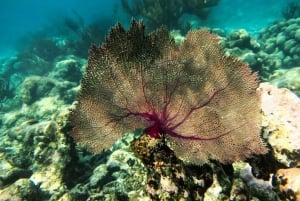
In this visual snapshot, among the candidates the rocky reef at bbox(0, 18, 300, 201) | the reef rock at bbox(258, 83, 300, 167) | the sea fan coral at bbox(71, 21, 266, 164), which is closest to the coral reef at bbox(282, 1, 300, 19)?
the rocky reef at bbox(0, 18, 300, 201)

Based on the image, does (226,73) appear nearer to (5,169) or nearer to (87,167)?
(87,167)

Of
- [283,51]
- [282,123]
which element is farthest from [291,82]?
[282,123]

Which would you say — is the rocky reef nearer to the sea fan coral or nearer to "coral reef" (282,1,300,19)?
the sea fan coral

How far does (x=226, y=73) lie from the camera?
2.96m

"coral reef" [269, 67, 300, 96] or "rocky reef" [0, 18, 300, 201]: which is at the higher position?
"coral reef" [269, 67, 300, 96]

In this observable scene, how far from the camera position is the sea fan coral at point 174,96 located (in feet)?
9.27

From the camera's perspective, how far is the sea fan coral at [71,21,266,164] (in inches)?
111

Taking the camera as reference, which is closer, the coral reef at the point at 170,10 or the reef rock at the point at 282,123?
the reef rock at the point at 282,123

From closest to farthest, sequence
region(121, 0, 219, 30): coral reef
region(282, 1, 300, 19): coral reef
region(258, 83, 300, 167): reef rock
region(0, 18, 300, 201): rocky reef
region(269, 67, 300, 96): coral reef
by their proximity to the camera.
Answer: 1. region(0, 18, 300, 201): rocky reef
2. region(258, 83, 300, 167): reef rock
3. region(269, 67, 300, 96): coral reef
4. region(121, 0, 219, 30): coral reef
5. region(282, 1, 300, 19): coral reef

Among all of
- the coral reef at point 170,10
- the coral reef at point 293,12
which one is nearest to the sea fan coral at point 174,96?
the coral reef at point 170,10

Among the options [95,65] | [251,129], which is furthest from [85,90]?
[251,129]

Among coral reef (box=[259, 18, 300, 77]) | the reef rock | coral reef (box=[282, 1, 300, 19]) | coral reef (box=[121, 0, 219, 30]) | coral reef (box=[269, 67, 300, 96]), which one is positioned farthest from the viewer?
coral reef (box=[282, 1, 300, 19])

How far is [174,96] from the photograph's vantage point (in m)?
2.90

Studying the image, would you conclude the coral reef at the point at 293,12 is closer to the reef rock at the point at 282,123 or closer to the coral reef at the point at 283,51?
the coral reef at the point at 283,51
